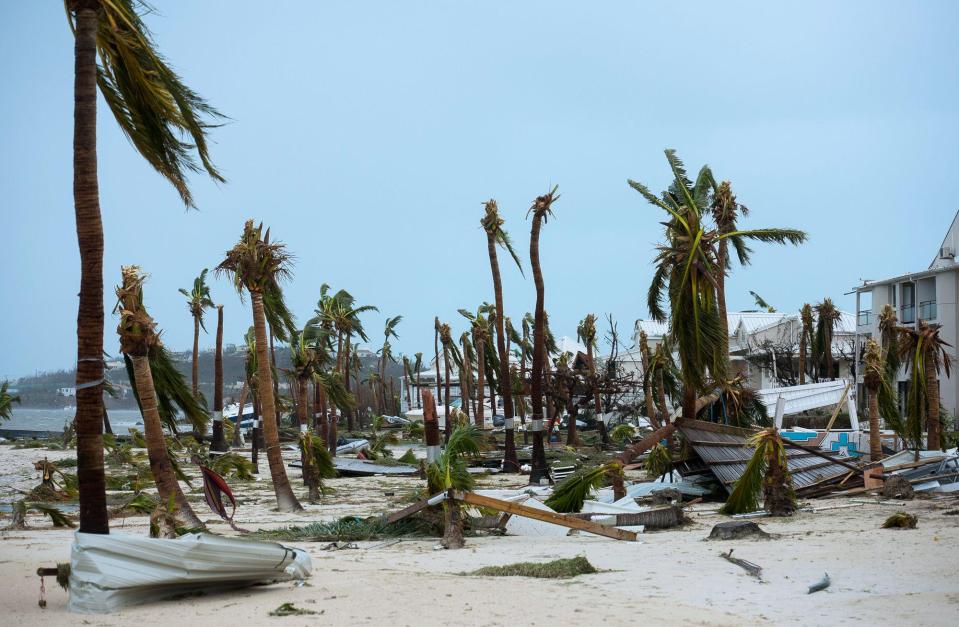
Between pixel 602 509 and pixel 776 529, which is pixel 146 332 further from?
pixel 776 529

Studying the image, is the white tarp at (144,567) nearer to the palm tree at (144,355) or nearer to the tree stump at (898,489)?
the palm tree at (144,355)

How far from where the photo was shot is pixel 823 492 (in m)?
17.8

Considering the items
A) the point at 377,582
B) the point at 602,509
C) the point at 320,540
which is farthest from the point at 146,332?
the point at 602,509

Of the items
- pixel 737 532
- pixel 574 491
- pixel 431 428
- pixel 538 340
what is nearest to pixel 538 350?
pixel 538 340

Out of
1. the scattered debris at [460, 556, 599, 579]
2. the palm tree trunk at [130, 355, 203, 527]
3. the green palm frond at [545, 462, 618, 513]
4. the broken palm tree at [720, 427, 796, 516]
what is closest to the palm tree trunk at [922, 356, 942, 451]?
the broken palm tree at [720, 427, 796, 516]

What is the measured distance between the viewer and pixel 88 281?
9.18 metres

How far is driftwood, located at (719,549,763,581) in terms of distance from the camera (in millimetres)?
9406

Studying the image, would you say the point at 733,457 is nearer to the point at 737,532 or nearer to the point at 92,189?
the point at 737,532

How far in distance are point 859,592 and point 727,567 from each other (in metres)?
1.62

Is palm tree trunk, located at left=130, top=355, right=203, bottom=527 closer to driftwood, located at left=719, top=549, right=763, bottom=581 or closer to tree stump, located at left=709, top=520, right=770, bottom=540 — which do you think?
tree stump, located at left=709, top=520, right=770, bottom=540

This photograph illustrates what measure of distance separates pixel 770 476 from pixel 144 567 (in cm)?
1023

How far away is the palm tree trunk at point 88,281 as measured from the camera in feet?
29.7

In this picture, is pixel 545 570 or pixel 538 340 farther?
pixel 538 340

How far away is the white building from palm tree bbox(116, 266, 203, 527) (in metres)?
33.1
